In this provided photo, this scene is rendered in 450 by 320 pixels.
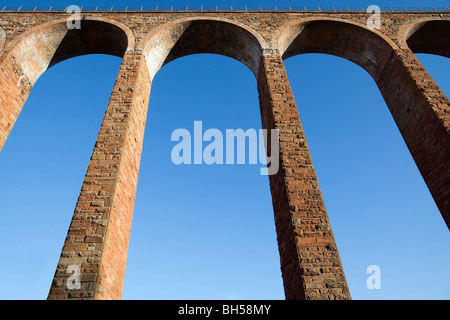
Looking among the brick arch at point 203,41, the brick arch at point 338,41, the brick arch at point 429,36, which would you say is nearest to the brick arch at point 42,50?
the brick arch at point 203,41

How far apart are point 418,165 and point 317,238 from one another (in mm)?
4258

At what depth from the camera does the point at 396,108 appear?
25.7ft

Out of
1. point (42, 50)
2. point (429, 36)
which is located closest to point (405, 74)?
point (429, 36)

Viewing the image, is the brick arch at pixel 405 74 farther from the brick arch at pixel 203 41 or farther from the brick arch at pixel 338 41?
the brick arch at pixel 203 41

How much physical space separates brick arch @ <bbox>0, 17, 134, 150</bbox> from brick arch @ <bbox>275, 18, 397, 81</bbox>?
4.78 m

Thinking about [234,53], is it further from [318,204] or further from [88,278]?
[88,278]

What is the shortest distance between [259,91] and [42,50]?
6.50 metres

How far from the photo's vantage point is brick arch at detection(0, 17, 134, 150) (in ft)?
24.4

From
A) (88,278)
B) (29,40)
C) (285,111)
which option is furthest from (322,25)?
(88,278)

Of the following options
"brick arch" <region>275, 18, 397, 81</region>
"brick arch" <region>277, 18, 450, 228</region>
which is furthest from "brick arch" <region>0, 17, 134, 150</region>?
"brick arch" <region>277, 18, 450, 228</region>

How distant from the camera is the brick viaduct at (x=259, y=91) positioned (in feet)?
14.1

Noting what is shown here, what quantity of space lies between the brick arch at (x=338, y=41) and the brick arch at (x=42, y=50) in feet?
15.7

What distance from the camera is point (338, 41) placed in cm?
945

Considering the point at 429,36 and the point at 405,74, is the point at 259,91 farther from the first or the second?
the point at 429,36
